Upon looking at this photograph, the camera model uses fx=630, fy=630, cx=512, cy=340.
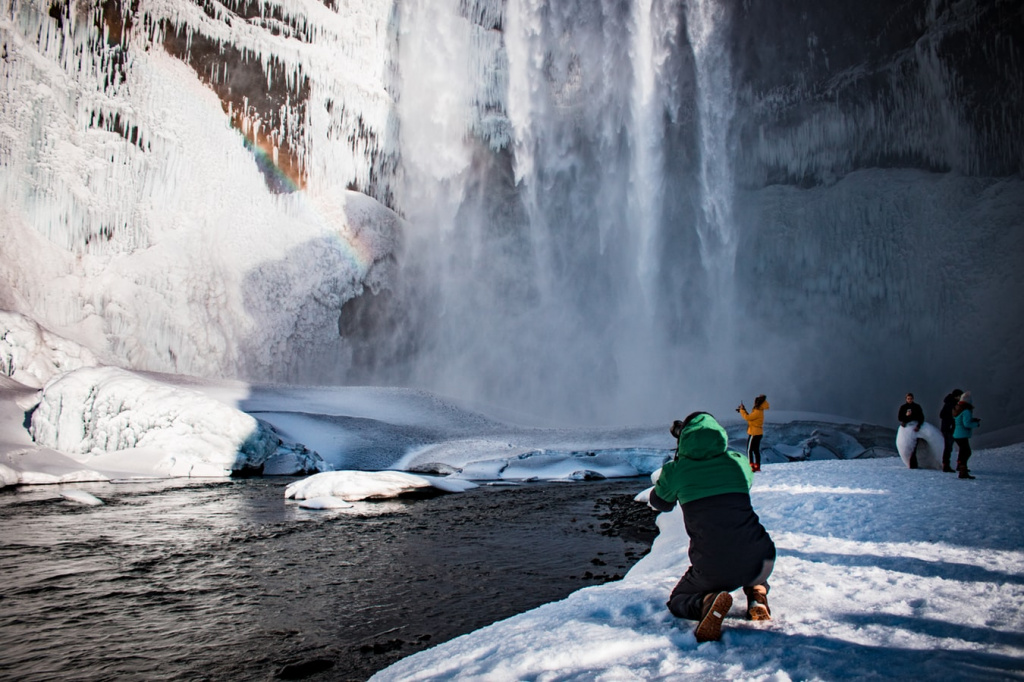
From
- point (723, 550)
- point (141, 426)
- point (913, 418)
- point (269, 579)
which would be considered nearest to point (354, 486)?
point (269, 579)

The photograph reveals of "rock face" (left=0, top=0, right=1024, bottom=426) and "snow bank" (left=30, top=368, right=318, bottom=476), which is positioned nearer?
"snow bank" (left=30, top=368, right=318, bottom=476)

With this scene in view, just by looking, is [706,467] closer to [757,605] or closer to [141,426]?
[757,605]

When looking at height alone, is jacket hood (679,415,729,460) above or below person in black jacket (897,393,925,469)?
above

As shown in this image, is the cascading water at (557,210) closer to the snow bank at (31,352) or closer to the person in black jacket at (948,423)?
the snow bank at (31,352)

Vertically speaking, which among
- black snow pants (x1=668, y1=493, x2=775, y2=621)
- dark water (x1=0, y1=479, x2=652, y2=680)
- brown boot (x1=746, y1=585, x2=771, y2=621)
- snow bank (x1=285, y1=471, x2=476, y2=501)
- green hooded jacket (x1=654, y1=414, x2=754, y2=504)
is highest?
green hooded jacket (x1=654, y1=414, x2=754, y2=504)

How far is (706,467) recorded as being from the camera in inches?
111

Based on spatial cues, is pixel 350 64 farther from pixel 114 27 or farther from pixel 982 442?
pixel 982 442

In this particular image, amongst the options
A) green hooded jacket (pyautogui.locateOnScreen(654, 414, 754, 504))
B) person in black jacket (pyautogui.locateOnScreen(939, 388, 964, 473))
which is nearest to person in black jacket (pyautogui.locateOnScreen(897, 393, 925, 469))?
person in black jacket (pyautogui.locateOnScreen(939, 388, 964, 473))

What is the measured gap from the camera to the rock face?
2409cm

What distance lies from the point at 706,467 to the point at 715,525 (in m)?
0.25

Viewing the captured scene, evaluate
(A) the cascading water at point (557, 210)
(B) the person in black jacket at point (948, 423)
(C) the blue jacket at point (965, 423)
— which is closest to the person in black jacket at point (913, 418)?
(B) the person in black jacket at point (948, 423)

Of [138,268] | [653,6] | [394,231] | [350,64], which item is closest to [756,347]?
[653,6]

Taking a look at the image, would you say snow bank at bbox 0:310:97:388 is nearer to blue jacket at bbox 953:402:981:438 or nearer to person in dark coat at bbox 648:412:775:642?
person in dark coat at bbox 648:412:775:642

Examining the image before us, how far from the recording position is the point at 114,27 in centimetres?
2431
